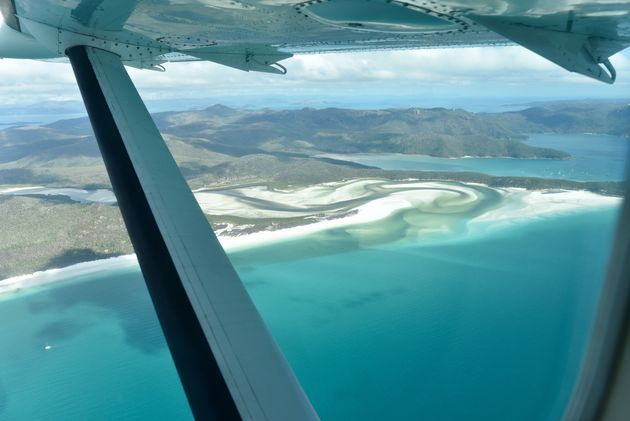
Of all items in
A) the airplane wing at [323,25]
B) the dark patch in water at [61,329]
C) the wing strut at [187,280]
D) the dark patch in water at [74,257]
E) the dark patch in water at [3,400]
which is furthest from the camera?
the dark patch in water at [74,257]

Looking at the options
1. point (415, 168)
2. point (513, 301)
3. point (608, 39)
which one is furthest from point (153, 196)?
point (415, 168)

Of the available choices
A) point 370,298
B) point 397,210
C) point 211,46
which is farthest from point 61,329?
point 397,210

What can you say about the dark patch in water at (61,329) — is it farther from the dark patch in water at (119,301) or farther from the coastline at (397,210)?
the coastline at (397,210)

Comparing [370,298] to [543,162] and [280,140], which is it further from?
[280,140]

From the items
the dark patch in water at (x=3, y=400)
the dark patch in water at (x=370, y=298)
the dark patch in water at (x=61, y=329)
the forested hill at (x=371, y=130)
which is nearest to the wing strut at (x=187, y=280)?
the dark patch in water at (x=3, y=400)

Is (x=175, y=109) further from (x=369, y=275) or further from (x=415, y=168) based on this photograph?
(x=415, y=168)

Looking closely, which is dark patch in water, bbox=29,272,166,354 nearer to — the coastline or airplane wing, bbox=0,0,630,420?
the coastline
